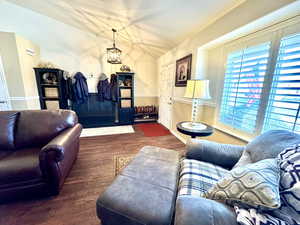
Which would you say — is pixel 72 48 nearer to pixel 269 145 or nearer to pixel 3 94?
pixel 3 94

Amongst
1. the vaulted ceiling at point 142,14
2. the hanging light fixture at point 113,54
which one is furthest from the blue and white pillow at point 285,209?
the hanging light fixture at point 113,54

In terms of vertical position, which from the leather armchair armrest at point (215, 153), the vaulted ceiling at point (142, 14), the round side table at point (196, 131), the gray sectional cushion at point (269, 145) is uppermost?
the vaulted ceiling at point (142, 14)

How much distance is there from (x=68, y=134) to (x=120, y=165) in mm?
926

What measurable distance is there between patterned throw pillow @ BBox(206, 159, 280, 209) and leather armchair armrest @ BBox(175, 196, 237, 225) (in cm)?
8

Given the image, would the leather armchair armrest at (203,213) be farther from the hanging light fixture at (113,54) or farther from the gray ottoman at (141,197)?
the hanging light fixture at (113,54)

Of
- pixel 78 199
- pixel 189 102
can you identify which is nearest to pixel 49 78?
pixel 78 199

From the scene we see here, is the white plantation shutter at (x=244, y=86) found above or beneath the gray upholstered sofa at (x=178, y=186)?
above

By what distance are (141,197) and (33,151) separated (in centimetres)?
152

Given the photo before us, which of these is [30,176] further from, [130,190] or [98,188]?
[130,190]

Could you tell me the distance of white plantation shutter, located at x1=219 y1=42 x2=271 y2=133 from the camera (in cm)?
155

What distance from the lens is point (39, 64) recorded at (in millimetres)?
3625

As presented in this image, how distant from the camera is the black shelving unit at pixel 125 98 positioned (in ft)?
14.0

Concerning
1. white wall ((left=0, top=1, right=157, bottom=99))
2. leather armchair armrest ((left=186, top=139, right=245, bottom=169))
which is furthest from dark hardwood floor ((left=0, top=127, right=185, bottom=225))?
white wall ((left=0, top=1, right=157, bottom=99))

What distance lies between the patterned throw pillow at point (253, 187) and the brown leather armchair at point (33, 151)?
4.87ft
